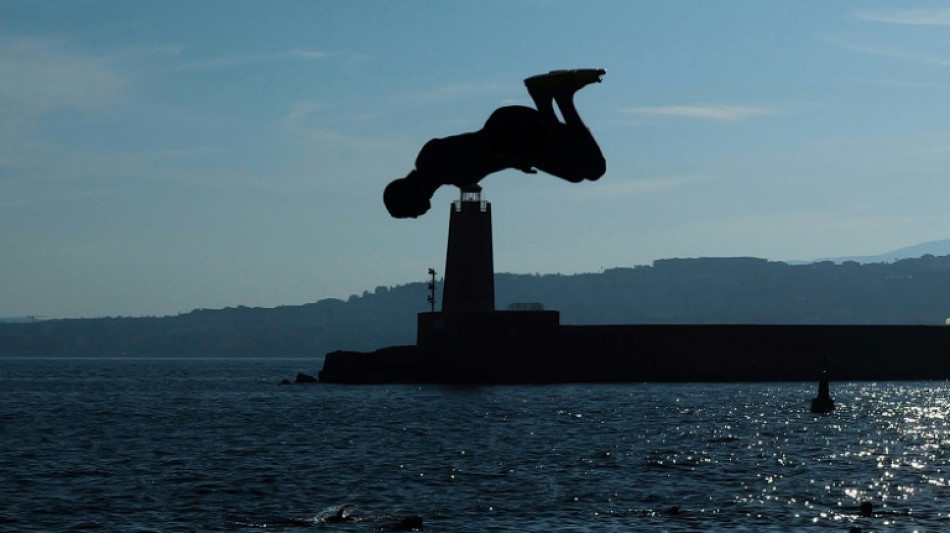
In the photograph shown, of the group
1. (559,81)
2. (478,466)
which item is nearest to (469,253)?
(478,466)

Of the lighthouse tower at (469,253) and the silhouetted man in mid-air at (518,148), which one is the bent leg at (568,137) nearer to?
the silhouetted man in mid-air at (518,148)

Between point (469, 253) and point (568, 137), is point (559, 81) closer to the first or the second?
point (568, 137)

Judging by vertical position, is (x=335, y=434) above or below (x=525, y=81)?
below

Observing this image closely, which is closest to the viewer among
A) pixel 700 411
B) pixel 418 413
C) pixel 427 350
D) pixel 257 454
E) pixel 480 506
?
pixel 480 506

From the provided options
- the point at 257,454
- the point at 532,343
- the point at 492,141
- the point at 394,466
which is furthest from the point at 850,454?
the point at 492,141

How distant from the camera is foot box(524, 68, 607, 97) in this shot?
552cm

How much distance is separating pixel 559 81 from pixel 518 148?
38 centimetres

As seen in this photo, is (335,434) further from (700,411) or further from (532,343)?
(532,343)

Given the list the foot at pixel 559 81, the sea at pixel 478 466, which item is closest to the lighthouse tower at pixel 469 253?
the sea at pixel 478 466

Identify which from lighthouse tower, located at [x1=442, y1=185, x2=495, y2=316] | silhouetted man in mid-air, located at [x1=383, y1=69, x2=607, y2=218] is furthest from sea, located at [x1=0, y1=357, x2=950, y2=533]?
silhouetted man in mid-air, located at [x1=383, y1=69, x2=607, y2=218]

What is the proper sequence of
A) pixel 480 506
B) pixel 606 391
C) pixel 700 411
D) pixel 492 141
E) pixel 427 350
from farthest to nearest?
pixel 606 391, pixel 427 350, pixel 700 411, pixel 480 506, pixel 492 141

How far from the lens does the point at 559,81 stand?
5578 mm

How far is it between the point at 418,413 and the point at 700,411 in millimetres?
24578

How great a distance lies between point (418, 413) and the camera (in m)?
106
